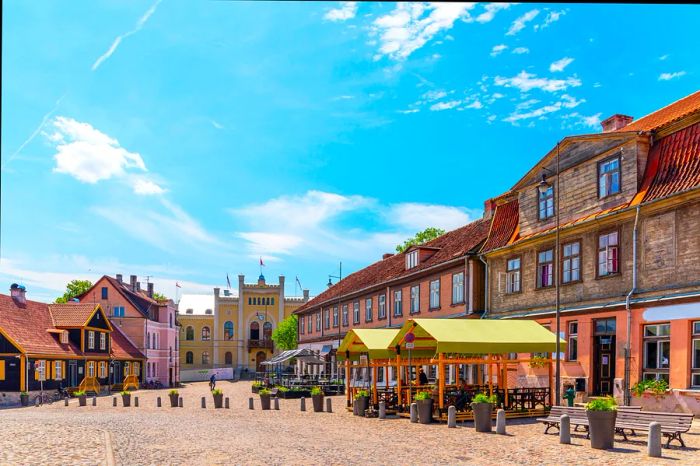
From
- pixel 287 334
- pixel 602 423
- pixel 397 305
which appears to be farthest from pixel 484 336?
pixel 287 334

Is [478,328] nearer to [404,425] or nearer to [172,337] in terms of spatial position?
[404,425]

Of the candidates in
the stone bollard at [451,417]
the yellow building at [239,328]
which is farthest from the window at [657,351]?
the yellow building at [239,328]

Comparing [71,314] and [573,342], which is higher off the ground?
[573,342]

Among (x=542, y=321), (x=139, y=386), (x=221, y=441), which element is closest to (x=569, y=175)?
(x=542, y=321)

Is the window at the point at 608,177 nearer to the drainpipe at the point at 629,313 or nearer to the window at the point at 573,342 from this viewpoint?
the drainpipe at the point at 629,313

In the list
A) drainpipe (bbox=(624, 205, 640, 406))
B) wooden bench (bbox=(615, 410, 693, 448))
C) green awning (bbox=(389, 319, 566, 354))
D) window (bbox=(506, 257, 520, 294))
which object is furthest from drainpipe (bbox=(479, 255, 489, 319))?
wooden bench (bbox=(615, 410, 693, 448))

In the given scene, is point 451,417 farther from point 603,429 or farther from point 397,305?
point 397,305

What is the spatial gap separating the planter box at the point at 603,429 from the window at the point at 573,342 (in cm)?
968

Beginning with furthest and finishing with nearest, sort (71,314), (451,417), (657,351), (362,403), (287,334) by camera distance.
A: (287,334) < (71,314) < (362,403) < (657,351) < (451,417)

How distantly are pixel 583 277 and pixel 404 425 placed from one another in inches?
313

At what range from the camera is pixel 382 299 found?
135 ft

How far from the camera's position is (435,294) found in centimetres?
3397

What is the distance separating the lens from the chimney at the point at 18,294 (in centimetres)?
4731

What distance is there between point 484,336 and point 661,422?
24.3 ft
